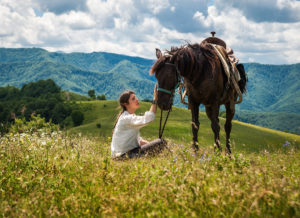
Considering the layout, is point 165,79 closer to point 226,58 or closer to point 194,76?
point 194,76

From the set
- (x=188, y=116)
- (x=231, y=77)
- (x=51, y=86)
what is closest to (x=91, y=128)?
(x=188, y=116)

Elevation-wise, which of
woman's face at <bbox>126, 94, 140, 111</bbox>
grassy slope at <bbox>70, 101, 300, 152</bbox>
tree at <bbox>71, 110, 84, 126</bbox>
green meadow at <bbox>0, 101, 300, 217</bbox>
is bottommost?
tree at <bbox>71, 110, 84, 126</bbox>

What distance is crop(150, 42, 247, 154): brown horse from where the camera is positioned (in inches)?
227

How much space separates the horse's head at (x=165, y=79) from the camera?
5.71m

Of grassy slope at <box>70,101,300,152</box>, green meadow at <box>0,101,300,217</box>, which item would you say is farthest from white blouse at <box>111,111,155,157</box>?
grassy slope at <box>70,101,300,152</box>

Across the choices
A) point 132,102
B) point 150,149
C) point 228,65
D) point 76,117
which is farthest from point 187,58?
point 76,117

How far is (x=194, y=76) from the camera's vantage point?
6.71 metres

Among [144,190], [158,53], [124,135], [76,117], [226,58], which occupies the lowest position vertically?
[76,117]

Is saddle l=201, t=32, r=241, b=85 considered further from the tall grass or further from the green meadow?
the tall grass

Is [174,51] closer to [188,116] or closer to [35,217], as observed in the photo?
[35,217]

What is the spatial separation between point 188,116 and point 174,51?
8131 cm

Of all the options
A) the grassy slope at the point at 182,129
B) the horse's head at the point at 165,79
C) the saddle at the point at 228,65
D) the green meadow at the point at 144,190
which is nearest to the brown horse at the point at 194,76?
the horse's head at the point at 165,79

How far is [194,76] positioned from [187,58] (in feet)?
1.96

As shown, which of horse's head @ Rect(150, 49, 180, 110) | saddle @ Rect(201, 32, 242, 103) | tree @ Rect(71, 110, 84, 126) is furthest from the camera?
tree @ Rect(71, 110, 84, 126)
